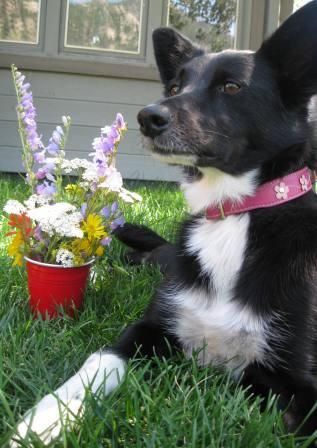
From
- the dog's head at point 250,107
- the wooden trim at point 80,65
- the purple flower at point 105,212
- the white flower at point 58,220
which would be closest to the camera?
the dog's head at point 250,107

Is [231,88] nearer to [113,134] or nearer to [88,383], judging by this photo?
[113,134]

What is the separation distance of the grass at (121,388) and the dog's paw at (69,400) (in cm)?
3

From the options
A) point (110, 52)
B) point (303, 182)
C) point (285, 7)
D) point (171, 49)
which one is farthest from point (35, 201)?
point (285, 7)

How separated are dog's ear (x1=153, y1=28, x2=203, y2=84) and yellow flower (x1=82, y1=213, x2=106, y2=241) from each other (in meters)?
0.73

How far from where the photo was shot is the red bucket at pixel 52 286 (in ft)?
6.87

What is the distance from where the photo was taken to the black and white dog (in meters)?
1.67

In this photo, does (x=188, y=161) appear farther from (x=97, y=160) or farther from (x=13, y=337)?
(x=13, y=337)

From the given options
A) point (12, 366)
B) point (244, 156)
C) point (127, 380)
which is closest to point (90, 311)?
point (12, 366)

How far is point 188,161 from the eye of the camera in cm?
182

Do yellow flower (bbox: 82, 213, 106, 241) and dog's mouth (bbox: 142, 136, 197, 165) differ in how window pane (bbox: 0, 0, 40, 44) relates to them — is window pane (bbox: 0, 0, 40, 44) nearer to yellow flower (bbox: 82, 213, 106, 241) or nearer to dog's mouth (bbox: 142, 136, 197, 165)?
yellow flower (bbox: 82, 213, 106, 241)

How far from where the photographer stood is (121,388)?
146cm

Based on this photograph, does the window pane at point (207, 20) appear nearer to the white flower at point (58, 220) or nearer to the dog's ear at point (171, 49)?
the dog's ear at point (171, 49)

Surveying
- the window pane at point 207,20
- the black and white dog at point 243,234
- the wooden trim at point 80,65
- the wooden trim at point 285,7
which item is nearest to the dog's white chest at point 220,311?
the black and white dog at point 243,234

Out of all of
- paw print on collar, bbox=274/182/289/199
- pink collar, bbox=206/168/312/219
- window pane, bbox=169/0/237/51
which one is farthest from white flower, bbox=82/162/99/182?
window pane, bbox=169/0/237/51
